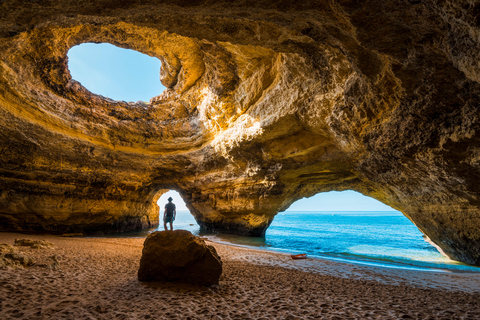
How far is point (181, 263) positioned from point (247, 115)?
22.4 feet

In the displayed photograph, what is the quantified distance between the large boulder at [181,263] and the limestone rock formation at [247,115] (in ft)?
9.68

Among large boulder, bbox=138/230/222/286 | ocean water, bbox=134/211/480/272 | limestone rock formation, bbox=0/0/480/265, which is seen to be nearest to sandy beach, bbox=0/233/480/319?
large boulder, bbox=138/230/222/286

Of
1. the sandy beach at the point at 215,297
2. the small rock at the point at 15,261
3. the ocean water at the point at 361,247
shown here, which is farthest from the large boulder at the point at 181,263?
the ocean water at the point at 361,247

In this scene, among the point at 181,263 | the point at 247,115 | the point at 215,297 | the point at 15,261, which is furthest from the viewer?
the point at 247,115

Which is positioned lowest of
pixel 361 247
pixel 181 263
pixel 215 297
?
pixel 361 247

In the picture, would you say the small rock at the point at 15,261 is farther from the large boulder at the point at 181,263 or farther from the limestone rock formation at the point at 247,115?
the limestone rock formation at the point at 247,115

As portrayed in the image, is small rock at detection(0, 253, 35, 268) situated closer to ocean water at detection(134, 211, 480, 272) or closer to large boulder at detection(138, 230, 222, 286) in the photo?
large boulder at detection(138, 230, 222, 286)

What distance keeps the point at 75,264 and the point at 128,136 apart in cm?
841

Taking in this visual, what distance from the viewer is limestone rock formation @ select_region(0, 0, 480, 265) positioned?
2.52m

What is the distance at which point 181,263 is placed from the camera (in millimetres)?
2969

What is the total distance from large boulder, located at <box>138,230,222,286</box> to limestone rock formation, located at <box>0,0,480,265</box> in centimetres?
295

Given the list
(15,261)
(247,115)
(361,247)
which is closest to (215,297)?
(15,261)

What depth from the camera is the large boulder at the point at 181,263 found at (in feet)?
9.59

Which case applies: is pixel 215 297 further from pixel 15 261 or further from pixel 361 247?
pixel 361 247
